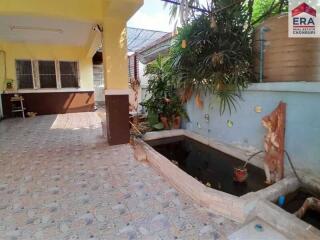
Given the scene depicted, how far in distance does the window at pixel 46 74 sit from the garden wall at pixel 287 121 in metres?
6.15

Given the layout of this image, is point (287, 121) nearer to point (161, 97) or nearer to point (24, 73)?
point (161, 97)

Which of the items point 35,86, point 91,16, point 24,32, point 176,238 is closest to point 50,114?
point 35,86

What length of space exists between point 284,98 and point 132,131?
2971 mm

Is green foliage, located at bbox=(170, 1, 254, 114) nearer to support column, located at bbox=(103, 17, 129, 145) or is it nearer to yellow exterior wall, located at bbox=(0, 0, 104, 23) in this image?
support column, located at bbox=(103, 17, 129, 145)

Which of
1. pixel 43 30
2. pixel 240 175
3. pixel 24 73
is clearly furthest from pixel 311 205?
pixel 24 73

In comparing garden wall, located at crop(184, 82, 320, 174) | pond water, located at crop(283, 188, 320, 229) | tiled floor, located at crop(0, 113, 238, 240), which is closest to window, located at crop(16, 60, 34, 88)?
tiled floor, located at crop(0, 113, 238, 240)

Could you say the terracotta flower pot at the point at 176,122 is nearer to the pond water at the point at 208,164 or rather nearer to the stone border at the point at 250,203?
the pond water at the point at 208,164

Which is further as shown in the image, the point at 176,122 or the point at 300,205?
the point at 176,122

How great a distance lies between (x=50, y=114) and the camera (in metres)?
8.00

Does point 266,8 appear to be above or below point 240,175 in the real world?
above

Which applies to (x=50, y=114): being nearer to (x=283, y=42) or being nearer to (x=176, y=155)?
(x=176, y=155)

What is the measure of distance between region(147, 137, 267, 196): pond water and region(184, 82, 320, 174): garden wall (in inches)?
12.6

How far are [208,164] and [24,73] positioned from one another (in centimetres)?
738

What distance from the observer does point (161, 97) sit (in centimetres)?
494
